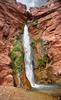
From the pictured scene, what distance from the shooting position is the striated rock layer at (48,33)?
1048 cm

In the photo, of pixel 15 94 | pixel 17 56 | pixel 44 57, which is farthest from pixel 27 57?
pixel 15 94

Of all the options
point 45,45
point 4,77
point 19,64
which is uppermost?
point 45,45

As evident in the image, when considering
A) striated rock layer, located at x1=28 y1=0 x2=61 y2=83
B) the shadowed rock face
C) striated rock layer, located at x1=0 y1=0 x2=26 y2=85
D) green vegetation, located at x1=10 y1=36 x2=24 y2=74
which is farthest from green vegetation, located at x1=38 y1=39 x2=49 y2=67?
striated rock layer, located at x1=0 y1=0 x2=26 y2=85

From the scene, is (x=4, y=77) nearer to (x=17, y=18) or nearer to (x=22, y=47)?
(x=22, y=47)

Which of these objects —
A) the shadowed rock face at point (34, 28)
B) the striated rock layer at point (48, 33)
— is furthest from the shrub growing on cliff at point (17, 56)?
the striated rock layer at point (48, 33)

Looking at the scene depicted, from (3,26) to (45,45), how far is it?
257 centimetres

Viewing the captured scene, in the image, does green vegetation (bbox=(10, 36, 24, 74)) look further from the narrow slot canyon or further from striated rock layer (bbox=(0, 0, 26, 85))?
striated rock layer (bbox=(0, 0, 26, 85))

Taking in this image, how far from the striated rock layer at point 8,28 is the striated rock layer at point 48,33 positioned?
822 mm

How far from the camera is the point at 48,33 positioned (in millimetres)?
11914

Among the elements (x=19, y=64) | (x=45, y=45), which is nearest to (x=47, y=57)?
(x=45, y=45)

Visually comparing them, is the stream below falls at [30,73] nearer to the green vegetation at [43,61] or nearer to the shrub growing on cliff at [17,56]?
the shrub growing on cliff at [17,56]

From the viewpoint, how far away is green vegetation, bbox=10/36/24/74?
422 inches

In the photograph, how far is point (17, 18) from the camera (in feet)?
45.6

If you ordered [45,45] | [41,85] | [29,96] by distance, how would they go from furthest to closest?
1. [45,45]
2. [41,85]
3. [29,96]
